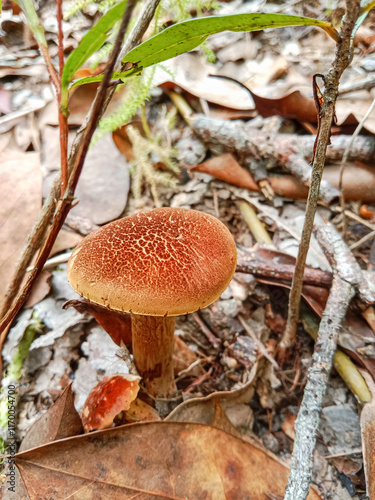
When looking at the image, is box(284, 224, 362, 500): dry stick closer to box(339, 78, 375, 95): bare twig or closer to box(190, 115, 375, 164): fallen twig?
box(190, 115, 375, 164): fallen twig

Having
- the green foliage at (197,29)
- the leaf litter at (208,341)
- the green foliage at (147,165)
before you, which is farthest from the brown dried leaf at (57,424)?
the green foliage at (147,165)

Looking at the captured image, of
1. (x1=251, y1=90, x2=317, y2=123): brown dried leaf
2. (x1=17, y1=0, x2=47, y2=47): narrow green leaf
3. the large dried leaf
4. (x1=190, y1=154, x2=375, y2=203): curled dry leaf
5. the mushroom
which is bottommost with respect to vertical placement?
the large dried leaf

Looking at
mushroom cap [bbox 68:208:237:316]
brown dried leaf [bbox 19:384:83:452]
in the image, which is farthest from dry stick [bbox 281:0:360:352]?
brown dried leaf [bbox 19:384:83:452]

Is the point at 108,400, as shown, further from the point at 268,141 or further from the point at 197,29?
the point at 268,141

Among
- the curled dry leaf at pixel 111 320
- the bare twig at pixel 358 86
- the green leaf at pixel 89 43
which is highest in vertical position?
the green leaf at pixel 89 43

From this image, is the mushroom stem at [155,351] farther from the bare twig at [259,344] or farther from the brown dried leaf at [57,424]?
the bare twig at [259,344]

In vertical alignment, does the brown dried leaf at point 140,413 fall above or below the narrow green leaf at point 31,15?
below
